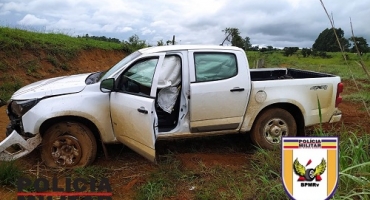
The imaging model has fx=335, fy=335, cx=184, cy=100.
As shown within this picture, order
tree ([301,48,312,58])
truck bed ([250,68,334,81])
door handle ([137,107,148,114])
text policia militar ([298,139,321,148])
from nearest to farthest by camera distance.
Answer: text policia militar ([298,139,321,148]), door handle ([137,107,148,114]), truck bed ([250,68,334,81]), tree ([301,48,312,58])

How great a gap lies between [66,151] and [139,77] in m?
1.41

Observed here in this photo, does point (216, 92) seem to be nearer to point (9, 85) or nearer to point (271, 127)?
point (271, 127)

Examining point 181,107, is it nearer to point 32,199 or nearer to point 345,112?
point 32,199

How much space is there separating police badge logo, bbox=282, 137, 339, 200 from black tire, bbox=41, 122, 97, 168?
3333mm

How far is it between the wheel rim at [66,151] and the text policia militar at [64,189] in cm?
35

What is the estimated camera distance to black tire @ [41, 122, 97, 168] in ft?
14.7

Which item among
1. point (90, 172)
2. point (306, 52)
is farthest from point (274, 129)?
point (306, 52)

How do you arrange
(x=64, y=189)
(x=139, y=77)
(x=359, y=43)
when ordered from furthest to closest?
(x=139, y=77), (x=64, y=189), (x=359, y=43)

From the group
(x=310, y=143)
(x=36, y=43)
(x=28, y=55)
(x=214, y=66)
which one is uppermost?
(x=36, y=43)

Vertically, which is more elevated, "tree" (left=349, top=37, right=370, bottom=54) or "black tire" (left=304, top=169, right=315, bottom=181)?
"tree" (left=349, top=37, right=370, bottom=54)

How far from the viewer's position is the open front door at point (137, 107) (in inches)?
163

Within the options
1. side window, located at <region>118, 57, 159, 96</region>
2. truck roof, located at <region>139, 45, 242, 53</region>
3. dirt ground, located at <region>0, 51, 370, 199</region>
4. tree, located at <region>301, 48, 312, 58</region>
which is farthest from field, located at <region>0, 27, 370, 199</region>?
tree, located at <region>301, 48, 312, 58</region>

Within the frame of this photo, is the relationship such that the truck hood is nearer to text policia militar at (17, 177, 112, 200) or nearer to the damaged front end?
the damaged front end

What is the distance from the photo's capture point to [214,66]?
5008 mm
